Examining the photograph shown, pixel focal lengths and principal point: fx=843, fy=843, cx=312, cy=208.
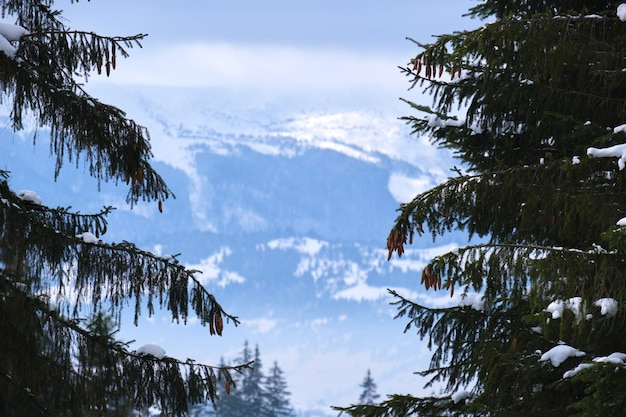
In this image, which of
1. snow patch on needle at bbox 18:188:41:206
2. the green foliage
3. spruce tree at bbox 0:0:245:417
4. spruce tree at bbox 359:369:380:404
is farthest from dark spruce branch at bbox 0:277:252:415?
spruce tree at bbox 359:369:380:404

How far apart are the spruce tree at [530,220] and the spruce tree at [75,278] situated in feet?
5.56

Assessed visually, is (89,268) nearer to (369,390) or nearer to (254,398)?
(254,398)

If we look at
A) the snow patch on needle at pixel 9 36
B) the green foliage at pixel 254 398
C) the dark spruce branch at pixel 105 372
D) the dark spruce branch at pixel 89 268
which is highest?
the green foliage at pixel 254 398

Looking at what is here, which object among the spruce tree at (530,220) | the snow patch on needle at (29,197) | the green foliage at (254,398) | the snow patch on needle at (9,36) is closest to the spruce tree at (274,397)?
the green foliage at (254,398)

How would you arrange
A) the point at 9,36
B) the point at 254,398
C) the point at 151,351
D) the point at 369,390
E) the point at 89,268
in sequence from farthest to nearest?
the point at 369,390, the point at 254,398, the point at 151,351, the point at 89,268, the point at 9,36

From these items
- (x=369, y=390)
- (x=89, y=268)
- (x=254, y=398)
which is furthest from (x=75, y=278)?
(x=369, y=390)

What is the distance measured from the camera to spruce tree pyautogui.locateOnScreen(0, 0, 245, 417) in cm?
585

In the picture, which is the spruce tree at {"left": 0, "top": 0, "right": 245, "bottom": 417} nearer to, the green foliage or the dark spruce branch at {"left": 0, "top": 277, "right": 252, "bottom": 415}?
the dark spruce branch at {"left": 0, "top": 277, "right": 252, "bottom": 415}

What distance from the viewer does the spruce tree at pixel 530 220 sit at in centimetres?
468

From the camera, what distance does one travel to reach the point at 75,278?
6.15 metres

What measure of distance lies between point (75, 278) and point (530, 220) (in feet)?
10.9

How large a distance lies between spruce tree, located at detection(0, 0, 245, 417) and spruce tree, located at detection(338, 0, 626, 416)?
1.69 m

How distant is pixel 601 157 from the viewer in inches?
208

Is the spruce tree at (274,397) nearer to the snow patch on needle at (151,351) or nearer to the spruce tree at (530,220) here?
the spruce tree at (530,220)
